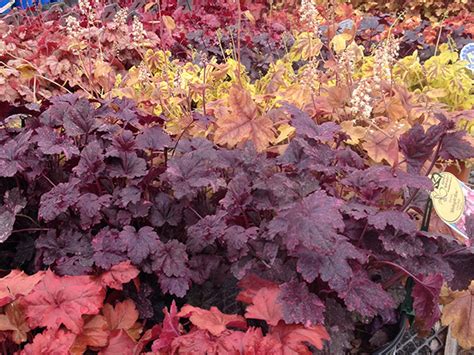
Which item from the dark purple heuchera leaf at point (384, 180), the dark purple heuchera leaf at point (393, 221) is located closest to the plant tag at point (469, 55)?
→ the dark purple heuchera leaf at point (384, 180)

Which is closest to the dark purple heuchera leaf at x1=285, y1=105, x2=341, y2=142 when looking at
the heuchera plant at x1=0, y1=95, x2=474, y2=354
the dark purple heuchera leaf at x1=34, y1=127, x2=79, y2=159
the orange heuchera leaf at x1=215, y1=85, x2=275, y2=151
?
the heuchera plant at x1=0, y1=95, x2=474, y2=354

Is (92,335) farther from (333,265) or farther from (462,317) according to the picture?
(462,317)

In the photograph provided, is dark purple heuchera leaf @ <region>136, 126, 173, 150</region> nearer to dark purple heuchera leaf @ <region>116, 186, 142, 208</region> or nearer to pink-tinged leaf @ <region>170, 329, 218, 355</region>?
dark purple heuchera leaf @ <region>116, 186, 142, 208</region>

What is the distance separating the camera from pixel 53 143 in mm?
1508

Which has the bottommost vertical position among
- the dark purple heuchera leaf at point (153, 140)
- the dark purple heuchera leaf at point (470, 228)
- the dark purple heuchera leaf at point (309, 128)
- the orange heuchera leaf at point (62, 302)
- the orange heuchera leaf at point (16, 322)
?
the orange heuchera leaf at point (16, 322)

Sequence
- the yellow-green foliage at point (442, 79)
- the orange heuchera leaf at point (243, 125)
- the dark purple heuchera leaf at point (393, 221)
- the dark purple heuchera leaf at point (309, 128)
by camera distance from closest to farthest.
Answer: the dark purple heuchera leaf at point (393, 221), the dark purple heuchera leaf at point (309, 128), the orange heuchera leaf at point (243, 125), the yellow-green foliage at point (442, 79)

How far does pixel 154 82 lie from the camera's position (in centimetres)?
226

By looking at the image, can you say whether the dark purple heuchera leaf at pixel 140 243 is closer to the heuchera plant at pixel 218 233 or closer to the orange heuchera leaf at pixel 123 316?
the heuchera plant at pixel 218 233

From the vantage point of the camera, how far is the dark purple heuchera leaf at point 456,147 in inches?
52.3

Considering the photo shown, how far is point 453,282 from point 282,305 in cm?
42

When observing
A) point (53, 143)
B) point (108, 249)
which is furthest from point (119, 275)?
point (53, 143)

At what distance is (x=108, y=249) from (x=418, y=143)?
2.53 ft

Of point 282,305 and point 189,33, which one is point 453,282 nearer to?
point 282,305

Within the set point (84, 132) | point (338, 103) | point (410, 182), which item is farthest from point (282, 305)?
point (338, 103)
